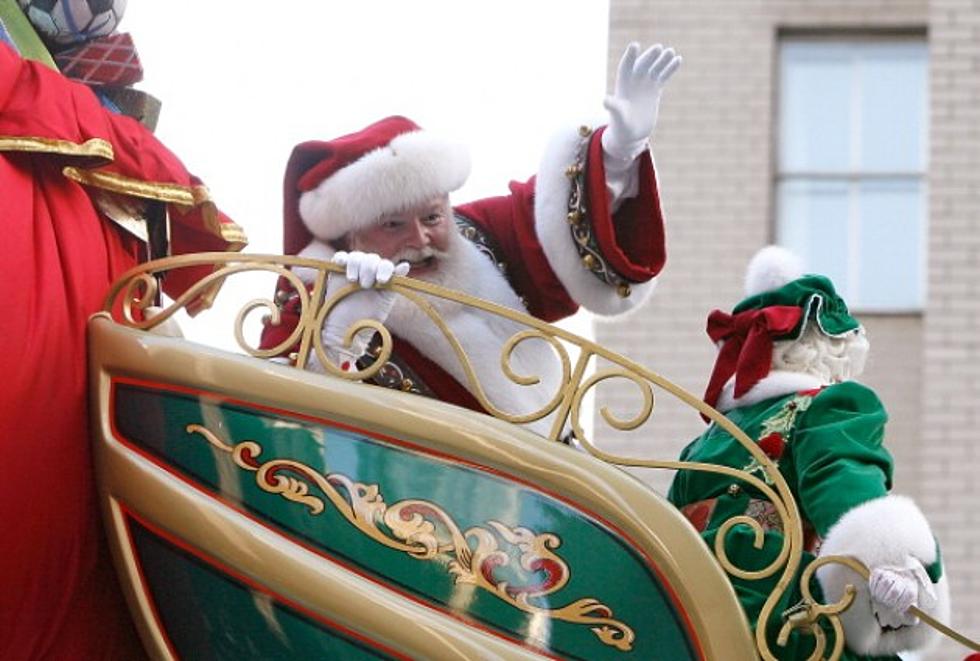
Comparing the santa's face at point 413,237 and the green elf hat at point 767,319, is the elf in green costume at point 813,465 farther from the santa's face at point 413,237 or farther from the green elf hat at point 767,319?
the santa's face at point 413,237

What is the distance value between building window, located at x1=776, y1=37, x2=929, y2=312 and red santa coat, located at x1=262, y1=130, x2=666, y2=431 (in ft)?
20.5

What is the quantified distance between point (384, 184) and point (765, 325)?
97cm

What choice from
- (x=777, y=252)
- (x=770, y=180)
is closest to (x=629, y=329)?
(x=770, y=180)

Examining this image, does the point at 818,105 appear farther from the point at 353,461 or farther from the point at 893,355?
the point at 353,461

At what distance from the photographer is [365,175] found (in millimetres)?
6141

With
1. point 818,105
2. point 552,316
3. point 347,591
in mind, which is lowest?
point 347,591

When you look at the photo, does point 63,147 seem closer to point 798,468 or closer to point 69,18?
point 69,18

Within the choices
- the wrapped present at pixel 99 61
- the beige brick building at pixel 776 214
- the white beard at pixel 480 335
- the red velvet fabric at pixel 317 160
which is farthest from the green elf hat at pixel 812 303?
the beige brick building at pixel 776 214

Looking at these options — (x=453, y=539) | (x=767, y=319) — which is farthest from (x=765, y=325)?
(x=453, y=539)

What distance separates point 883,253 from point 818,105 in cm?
76

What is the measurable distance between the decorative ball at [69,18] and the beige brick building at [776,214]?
19.5 feet

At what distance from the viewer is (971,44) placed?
12219 millimetres

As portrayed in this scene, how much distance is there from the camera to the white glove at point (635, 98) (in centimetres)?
580

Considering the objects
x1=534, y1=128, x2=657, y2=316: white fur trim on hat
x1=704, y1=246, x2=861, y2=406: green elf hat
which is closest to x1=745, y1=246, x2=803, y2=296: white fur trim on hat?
x1=704, y1=246, x2=861, y2=406: green elf hat
